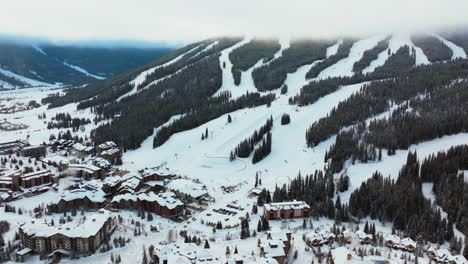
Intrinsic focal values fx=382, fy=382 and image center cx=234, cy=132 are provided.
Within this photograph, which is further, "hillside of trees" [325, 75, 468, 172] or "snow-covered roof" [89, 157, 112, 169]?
"snow-covered roof" [89, 157, 112, 169]

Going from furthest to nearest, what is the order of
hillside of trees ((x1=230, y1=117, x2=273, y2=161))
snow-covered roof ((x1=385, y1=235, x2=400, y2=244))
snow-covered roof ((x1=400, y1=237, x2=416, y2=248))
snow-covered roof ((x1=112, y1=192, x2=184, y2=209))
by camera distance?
1. hillside of trees ((x1=230, y1=117, x2=273, y2=161))
2. snow-covered roof ((x1=112, y1=192, x2=184, y2=209))
3. snow-covered roof ((x1=385, y1=235, x2=400, y2=244))
4. snow-covered roof ((x1=400, y1=237, x2=416, y2=248))

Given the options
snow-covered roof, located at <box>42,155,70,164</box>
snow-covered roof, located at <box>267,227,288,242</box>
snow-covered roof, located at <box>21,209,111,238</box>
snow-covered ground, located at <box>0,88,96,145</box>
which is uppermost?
snow-covered roof, located at <box>267,227,288,242</box>

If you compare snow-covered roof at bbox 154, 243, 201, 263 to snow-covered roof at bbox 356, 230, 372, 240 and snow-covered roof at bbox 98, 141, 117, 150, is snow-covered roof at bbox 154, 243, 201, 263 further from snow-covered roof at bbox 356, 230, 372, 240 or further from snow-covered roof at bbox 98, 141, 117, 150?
snow-covered roof at bbox 98, 141, 117, 150

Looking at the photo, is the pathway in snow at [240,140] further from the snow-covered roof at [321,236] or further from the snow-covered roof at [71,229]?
the snow-covered roof at [71,229]

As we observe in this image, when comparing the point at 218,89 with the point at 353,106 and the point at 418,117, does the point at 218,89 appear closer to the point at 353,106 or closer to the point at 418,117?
the point at 353,106

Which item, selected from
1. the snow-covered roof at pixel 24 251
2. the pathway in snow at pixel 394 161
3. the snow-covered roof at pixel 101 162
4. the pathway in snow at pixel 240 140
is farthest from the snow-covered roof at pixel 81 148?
the pathway in snow at pixel 394 161

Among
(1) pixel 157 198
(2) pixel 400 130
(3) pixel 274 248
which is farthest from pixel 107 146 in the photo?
(2) pixel 400 130

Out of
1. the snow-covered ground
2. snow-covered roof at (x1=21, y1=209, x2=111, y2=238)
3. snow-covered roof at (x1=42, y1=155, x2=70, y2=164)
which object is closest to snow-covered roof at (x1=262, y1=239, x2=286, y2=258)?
snow-covered roof at (x1=21, y1=209, x2=111, y2=238)

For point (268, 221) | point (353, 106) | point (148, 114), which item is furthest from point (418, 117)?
point (148, 114)

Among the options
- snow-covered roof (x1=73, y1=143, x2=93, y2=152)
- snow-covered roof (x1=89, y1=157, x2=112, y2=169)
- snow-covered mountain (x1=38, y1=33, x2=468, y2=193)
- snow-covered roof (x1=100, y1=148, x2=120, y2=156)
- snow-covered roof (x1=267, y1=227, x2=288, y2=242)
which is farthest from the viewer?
snow-covered roof (x1=73, y1=143, x2=93, y2=152)
